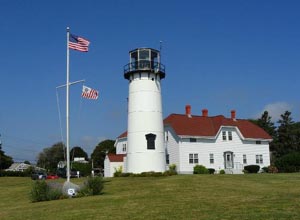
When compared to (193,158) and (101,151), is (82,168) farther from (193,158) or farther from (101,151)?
(101,151)

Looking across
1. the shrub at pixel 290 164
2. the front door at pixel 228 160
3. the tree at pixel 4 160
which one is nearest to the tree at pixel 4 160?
the tree at pixel 4 160

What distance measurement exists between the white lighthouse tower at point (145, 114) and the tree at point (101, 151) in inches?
1999

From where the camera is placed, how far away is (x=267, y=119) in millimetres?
81375

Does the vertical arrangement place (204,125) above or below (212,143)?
above

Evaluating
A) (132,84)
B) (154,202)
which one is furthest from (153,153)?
(154,202)

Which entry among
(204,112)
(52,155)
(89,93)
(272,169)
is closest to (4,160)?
(52,155)

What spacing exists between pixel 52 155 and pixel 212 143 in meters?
73.8

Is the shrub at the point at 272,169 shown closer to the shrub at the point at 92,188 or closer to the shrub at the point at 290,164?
the shrub at the point at 290,164

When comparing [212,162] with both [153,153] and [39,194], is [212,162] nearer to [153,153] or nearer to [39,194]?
[153,153]

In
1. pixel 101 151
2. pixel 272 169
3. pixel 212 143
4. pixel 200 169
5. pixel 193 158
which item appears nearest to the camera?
pixel 200 169

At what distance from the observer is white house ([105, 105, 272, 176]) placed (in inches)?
1817

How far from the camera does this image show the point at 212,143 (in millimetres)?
48344

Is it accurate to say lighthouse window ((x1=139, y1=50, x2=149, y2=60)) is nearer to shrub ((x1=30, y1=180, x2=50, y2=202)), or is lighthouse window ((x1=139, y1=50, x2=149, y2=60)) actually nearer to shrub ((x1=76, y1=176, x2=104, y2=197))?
shrub ((x1=76, y1=176, x2=104, y2=197))

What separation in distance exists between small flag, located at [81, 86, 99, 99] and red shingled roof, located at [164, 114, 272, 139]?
65.2ft
